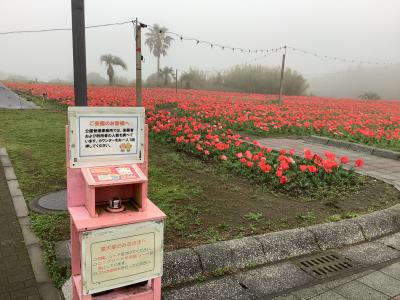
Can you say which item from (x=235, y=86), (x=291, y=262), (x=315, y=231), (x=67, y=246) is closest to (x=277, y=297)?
(x=291, y=262)

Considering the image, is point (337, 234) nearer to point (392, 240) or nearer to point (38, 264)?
point (392, 240)

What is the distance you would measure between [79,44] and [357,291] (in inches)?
142

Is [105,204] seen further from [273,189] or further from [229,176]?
[229,176]

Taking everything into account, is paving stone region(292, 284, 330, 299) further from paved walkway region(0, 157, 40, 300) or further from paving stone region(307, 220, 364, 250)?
paved walkway region(0, 157, 40, 300)

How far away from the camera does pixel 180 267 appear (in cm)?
330

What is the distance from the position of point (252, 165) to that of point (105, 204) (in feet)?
13.1

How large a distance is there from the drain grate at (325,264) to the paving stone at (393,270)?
30 centimetres

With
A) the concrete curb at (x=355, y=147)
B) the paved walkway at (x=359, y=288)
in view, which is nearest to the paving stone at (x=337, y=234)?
the paved walkway at (x=359, y=288)

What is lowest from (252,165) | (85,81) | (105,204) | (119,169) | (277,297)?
(277,297)

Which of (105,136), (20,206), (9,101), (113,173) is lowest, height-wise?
(20,206)

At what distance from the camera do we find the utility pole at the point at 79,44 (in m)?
3.68

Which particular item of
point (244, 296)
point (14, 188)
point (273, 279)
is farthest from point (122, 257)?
point (14, 188)

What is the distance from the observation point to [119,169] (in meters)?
2.48

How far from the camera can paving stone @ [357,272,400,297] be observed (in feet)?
10.8
